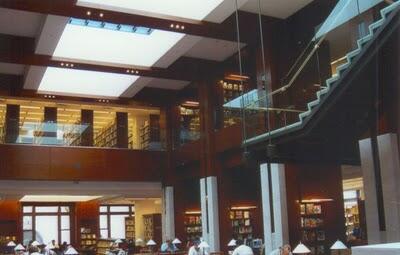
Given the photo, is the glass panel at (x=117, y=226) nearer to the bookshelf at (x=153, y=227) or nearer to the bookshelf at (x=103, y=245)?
the bookshelf at (x=153, y=227)

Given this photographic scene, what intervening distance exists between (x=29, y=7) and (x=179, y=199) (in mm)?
10795

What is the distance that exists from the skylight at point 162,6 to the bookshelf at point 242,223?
283 inches

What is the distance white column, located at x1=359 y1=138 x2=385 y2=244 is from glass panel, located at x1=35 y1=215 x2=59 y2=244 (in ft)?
62.5

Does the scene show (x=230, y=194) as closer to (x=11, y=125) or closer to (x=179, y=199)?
(x=179, y=199)

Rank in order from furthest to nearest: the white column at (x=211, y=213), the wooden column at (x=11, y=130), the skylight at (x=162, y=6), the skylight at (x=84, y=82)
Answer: the wooden column at (x=11, y=130)
the skylight at (x=84, y=82)
the white column at (x=211, y=213)
the skylight at (x=162, y=6)

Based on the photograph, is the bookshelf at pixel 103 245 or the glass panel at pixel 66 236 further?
the glass panel at pixel 66 236

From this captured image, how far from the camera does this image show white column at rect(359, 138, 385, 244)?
407 inches

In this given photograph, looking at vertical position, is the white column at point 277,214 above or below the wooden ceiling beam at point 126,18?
below

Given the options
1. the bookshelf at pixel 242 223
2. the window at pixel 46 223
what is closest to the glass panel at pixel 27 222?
the window at pixel 46 223

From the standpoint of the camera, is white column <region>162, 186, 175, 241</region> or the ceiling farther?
white column <region>162, 186, 175, 241</region>

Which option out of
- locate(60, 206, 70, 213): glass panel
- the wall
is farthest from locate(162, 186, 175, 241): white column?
locate(60, 206, 70, 213): glass panel

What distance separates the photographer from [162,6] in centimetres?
1296

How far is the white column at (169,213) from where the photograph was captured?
2039 centimetres

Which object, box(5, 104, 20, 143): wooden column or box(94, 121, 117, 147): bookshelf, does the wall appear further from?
box(5, 104, 20, 143): wooden column
